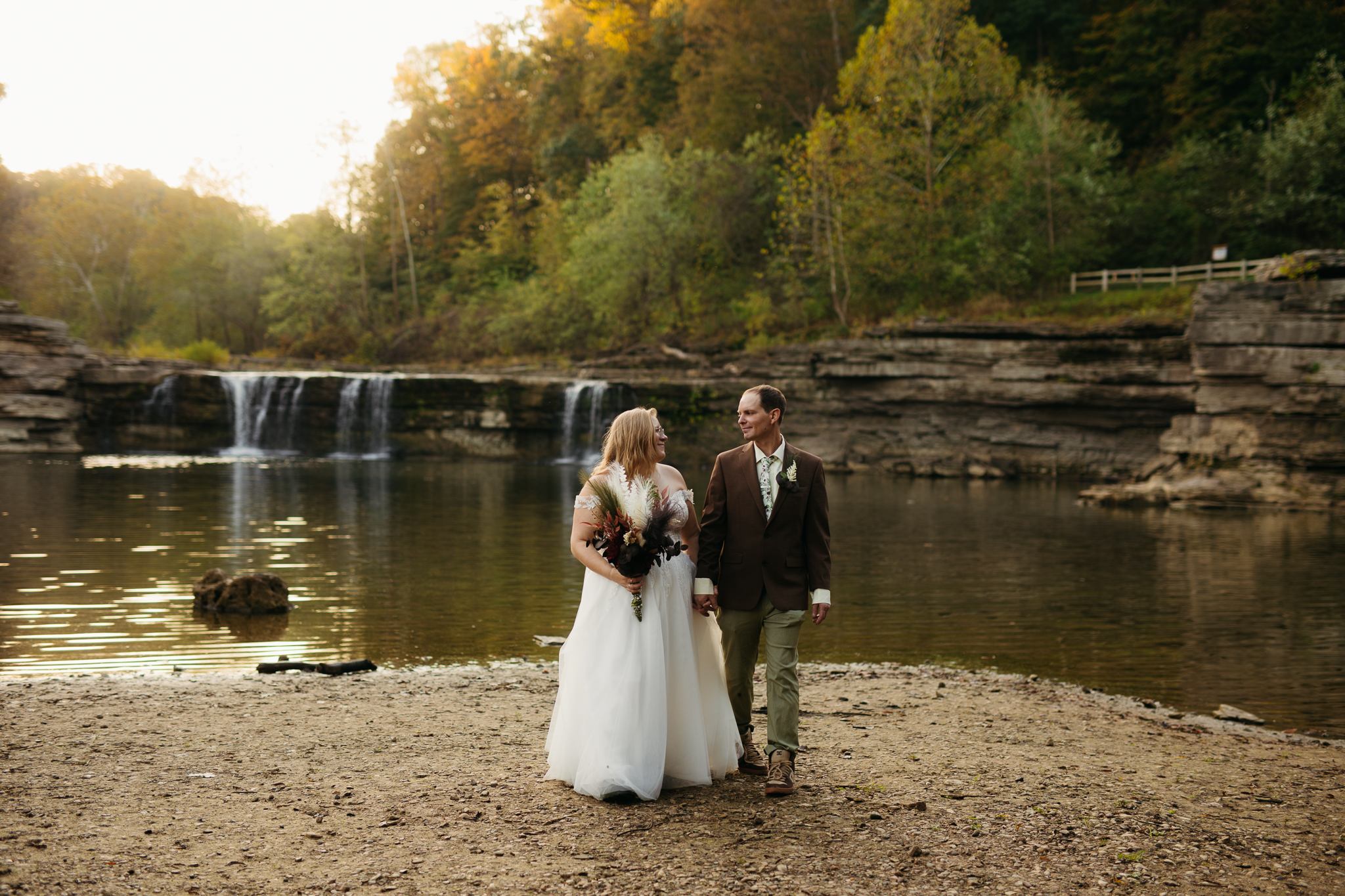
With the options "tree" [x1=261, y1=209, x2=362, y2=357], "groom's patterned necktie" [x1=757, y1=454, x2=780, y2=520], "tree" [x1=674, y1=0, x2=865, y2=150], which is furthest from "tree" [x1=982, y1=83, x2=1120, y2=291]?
"tree" [x1=261, y1=209, x2=362, y2=357]

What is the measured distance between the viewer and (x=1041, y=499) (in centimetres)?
2680

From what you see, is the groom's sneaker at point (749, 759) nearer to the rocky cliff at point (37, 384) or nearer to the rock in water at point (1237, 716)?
the rock in water at point (1237, 716)

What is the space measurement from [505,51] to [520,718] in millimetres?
72026

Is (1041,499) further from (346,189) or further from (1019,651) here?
(346,189)

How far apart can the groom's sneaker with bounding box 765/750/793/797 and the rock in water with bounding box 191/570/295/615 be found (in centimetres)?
786

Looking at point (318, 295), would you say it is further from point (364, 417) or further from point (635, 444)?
point (635, 444)

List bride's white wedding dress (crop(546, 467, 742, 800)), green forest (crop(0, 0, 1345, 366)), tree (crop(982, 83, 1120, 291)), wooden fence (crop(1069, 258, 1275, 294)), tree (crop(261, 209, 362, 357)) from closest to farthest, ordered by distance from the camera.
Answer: bride's white wedding dress (crop(546, 467, 742, 800))
wooden fence (crop(1069, 258, 1275, 294))
tree (crop(982, 83, 1120, 291))
green forest (crop(0, 0, 1345, 366))
tree (crop(261, 209, 362, 357))

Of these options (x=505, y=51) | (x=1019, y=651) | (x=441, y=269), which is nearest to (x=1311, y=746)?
(x=1019, y=651)

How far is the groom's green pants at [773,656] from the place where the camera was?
207 inches

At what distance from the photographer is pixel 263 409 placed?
129ft

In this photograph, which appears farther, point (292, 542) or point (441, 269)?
point (441, 269)

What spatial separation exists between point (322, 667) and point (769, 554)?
15.9 feet

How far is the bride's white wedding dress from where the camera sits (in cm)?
504

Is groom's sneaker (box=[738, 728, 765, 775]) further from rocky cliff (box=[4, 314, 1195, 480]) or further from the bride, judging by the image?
rocky cliff (box=[4, 314, 1195, 480])
